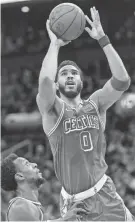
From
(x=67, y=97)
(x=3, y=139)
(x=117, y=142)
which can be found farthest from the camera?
(x=3, y=139)

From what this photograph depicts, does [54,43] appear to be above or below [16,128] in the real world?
above

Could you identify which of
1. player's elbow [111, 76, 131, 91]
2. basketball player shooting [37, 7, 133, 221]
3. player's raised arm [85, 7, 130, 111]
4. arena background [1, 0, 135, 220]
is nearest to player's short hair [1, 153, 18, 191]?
basketball player shooting [37, 7, 133, 221]

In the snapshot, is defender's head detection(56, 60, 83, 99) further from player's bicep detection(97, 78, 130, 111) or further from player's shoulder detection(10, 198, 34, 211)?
player's shoulder detection(10, 198, 34, 211)

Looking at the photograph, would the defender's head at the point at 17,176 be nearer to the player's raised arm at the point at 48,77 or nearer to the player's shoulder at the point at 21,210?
the player's shoulder at the point at 21,210

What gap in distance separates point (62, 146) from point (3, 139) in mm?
9935

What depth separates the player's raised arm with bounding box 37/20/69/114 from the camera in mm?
4164

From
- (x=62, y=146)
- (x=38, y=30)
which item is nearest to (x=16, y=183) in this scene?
(x=62, y=146)

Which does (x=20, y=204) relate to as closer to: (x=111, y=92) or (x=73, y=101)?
(x=73, y=101)

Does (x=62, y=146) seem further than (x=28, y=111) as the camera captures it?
No

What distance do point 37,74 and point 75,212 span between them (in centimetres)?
1157

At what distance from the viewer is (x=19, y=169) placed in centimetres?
425

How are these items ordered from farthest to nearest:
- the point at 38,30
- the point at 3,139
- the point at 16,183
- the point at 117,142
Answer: the point at 38,30, the point at 3,139, the point at 117,142, the point at 16,183

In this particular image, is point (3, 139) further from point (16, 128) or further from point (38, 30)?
point (38, 30)

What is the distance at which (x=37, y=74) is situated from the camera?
599 inches
